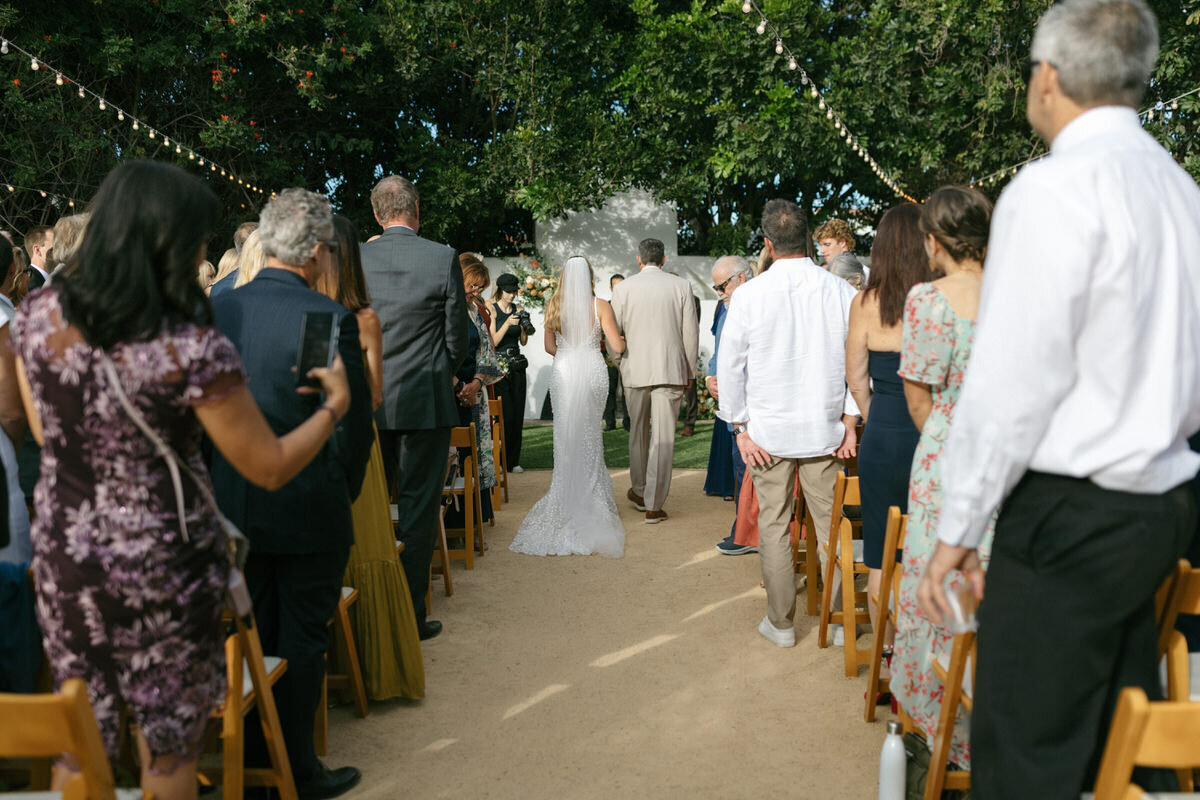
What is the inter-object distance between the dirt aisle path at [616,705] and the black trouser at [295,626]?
0.36 m

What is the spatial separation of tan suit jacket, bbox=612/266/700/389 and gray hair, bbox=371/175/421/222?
2999mm

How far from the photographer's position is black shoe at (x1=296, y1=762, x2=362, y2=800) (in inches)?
124

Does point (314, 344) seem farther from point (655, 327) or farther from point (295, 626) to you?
point (655, 327)

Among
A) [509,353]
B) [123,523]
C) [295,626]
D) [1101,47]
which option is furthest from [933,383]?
[509,353]

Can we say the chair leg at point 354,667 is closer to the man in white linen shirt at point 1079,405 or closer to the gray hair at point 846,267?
the man in white linen shirt at point 1079,405

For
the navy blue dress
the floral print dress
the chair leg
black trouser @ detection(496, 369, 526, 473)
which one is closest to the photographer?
black trouser @ detection(496, 369, 526, 473)

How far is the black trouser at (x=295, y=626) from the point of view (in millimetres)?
2990

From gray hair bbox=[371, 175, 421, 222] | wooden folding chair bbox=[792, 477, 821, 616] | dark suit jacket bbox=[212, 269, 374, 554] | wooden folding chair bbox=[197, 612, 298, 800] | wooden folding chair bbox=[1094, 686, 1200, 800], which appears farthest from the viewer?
wooden folding chair bbox=[792, 477, 821, 616]

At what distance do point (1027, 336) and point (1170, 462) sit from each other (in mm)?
372

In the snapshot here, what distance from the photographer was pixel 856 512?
5027 millimetres

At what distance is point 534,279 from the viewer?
49.1ft

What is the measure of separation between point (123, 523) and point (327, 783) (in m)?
1.62

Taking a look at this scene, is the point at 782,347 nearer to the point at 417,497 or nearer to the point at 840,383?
the point at 840,383

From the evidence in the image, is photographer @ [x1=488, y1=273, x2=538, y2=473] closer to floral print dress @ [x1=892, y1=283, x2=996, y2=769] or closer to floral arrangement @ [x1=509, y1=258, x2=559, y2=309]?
floral arrangement @ [x1=509, y1=258, x2=559, y2=309]
